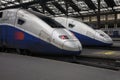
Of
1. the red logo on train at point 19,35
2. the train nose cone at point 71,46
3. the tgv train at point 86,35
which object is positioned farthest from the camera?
the tgv train at point 86,35

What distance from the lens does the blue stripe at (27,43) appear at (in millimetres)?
9609

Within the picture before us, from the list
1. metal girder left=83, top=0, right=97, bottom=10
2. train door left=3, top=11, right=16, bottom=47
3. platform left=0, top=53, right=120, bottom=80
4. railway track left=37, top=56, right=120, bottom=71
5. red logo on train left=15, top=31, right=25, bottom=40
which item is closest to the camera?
platform left=0, top=53, right=120, bottom=80

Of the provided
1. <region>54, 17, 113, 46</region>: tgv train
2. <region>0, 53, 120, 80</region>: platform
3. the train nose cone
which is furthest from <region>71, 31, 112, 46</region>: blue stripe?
<region>0, 53, 120, 80</region>: platform

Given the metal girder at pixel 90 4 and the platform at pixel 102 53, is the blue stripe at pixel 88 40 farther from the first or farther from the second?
the metal girder at pixel 90 4

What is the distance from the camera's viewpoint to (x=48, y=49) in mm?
9703

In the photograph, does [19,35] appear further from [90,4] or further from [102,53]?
[90,4]

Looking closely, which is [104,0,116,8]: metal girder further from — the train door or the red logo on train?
the red logo on train

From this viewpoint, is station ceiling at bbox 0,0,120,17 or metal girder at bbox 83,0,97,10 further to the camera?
metal girder at bbox 83,0,97,10

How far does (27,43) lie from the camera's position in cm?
1036

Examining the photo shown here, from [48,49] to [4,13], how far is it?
11.6 feet

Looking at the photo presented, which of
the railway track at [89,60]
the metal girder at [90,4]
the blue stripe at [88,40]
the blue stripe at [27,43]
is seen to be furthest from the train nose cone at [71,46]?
the metal girder at [90,4]

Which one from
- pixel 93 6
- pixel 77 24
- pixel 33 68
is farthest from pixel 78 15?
pixel 33 68

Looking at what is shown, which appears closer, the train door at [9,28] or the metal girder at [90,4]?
the train door at [9,28]

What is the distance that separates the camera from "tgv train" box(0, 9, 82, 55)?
31.2 feet
